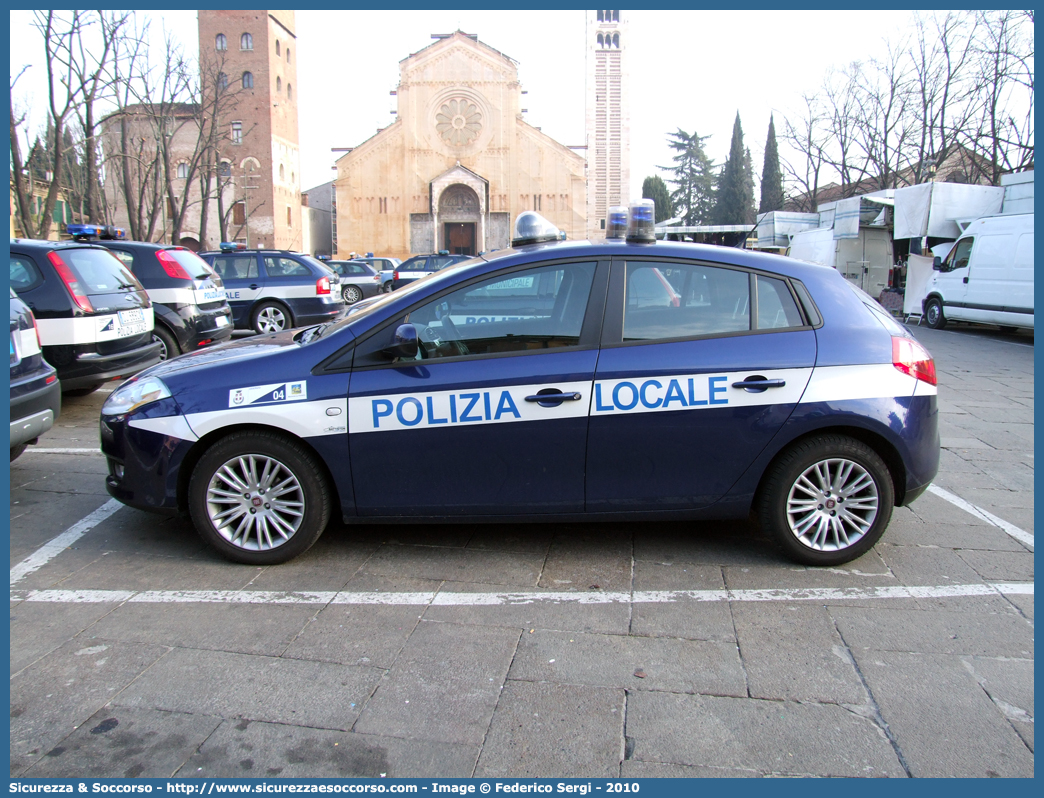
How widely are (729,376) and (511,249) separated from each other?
4.48 feet

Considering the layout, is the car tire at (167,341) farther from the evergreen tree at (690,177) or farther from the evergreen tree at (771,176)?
the evergreen tree at (690,177)

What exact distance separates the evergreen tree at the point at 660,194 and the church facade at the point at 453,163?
2327cm

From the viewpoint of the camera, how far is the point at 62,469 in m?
5.59

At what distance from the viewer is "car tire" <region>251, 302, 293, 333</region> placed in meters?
13.2

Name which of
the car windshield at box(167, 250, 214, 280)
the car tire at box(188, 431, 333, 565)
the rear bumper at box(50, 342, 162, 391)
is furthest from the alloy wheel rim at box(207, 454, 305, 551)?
the car windshield at box(167, 250, 214, 280)

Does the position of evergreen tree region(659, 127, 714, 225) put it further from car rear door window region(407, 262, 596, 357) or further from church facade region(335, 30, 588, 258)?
car rear door window region(407, 262, 596, 357)

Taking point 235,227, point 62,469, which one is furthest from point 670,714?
point 235,227

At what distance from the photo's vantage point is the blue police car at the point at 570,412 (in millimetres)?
3643

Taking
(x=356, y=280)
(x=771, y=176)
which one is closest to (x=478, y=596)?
(x=356, y=280)

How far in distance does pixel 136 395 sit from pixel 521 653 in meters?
2.39

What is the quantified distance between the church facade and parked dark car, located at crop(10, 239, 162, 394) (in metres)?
49.4

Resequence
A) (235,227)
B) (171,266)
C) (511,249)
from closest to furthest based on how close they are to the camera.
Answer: (511,249) → (171,266) → (235,227)

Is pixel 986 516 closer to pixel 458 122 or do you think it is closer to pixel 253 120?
pixel 458 122
